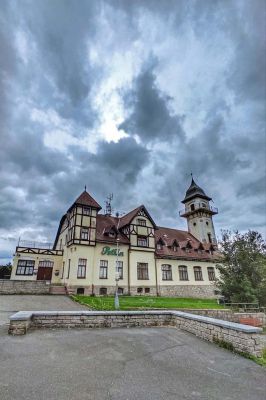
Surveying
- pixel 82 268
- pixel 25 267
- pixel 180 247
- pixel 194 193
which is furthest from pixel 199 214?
pixel 25 267

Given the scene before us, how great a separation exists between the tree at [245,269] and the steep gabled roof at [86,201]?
587 inches

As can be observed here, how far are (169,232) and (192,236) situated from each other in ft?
18.6

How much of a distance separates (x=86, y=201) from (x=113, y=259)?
7.46 metres

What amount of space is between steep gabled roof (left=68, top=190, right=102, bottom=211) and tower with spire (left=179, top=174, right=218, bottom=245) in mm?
20339

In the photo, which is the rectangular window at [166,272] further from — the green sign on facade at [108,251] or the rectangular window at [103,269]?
the rectangular window at [103,269]

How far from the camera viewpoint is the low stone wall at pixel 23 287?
2083cm

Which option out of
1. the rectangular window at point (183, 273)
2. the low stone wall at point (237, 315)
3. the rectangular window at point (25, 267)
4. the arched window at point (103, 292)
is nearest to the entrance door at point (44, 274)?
the rectangular window at point (25, 267)

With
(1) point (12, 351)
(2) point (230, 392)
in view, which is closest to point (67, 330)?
(1) point (12, 351)

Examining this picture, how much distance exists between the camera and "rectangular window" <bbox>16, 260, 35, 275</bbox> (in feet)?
81.4

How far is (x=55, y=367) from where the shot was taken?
14.8 ft

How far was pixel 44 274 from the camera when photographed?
2580cm

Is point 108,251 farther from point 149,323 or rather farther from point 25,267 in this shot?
point 149,323

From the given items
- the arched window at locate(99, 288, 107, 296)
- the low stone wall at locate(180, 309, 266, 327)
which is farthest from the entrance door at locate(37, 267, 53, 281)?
the low stone wall at locate(180, 309, 266, 327)

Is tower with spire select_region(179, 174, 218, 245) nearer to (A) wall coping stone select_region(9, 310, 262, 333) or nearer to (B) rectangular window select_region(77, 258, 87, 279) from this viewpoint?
(B) rectangular window select_region(77, 258, 87, 279)
